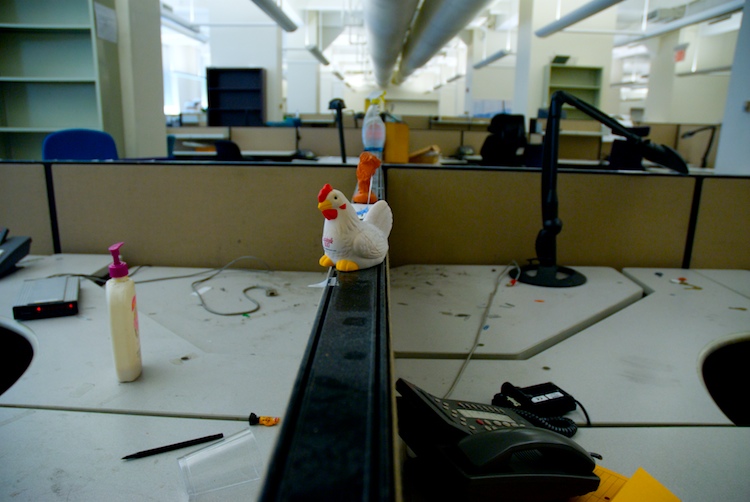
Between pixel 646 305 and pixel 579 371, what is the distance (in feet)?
1.47

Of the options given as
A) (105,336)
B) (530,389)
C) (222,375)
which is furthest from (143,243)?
(530,389)

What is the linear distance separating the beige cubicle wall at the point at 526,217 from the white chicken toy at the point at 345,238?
0.65m

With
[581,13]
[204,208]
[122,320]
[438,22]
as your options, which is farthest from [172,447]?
[438,22]

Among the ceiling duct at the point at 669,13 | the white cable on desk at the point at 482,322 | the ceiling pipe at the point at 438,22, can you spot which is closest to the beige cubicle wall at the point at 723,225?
A: the white cable on desk at the point at 482,322

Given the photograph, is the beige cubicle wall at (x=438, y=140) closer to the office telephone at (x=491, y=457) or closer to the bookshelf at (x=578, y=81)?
the bookshelf at (x=578, y=81)

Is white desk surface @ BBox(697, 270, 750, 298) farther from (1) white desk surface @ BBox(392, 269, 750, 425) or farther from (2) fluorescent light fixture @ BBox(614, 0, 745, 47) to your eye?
(2) fluorescent light fixture @ BBox(614, 0, 745, 47)

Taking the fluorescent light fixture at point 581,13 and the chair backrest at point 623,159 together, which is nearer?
the chair backrest at point 623,159

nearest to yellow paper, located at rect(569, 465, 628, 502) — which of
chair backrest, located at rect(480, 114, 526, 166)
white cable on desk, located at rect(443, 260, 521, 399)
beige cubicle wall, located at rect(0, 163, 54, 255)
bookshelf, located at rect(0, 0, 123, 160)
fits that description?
white cable on desk, located at rect(443, 260, 521, 399)

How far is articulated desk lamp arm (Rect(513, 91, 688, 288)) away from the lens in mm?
1221

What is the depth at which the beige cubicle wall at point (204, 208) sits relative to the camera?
134 cm

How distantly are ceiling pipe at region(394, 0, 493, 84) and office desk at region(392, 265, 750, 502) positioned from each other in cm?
351

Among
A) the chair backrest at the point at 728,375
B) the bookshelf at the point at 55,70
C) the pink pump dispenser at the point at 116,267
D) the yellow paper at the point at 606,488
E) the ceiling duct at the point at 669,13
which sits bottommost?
the chair backrest at the point at 728,375

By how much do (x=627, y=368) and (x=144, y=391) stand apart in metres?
0.84

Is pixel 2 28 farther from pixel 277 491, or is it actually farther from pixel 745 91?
pixel 745 91
